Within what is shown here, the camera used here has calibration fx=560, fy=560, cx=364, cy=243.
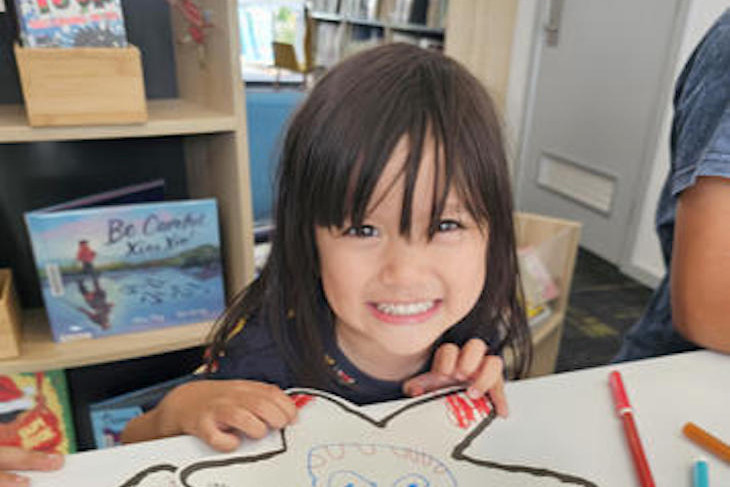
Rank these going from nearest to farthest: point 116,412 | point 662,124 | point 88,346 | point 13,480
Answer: point 13,480, point 88,346, point 116,412, point 662,124

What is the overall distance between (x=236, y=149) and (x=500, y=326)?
0.54 metres

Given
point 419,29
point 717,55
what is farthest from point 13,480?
point 419,29

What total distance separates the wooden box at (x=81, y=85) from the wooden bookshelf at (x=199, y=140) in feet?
0.06

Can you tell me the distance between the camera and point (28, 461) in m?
0.40

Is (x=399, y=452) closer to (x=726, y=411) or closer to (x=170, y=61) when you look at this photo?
(x=726, y=411)

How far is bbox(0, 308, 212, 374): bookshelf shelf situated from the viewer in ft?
3.07

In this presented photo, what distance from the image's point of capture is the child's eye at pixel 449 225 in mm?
482

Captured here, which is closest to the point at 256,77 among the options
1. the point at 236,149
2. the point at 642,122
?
the point at 642,122

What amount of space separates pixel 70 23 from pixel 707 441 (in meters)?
0.94

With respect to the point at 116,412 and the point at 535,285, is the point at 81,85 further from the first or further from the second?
the point at 535,285

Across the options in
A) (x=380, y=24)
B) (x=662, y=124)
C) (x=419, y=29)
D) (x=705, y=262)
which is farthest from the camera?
(x=380, y=24)

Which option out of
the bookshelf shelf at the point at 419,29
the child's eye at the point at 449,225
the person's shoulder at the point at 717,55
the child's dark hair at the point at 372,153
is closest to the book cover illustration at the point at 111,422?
the child's dark hair at the point at 372,153

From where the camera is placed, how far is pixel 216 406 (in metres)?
0.47

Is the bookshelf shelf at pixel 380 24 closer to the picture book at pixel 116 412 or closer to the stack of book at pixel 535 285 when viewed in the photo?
the stack of book at pixel 535 285
